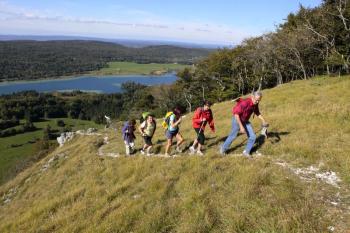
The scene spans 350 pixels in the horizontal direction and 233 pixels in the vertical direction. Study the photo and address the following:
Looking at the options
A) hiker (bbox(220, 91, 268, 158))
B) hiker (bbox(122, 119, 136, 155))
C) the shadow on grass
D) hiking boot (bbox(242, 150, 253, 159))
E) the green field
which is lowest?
the green field

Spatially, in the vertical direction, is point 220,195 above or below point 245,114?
below

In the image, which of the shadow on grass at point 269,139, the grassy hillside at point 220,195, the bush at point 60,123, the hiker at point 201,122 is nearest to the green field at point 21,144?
the bush at point 60,123

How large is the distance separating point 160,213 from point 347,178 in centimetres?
419

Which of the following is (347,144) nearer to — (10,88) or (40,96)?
(40,96)

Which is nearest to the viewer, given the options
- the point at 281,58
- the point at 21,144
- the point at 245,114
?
the point at 245,114

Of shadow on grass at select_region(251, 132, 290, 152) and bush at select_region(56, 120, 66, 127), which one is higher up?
shadow on grass at select_region(251, 132, 290, 152)

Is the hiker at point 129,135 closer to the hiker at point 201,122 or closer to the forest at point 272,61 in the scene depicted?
the forest at point 272,61

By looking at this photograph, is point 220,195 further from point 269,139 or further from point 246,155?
point 269,139

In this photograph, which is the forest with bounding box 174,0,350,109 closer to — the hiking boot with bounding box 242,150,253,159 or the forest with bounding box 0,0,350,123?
the forest with bounding box 0,0,350,123

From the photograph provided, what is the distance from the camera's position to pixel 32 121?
12262cm

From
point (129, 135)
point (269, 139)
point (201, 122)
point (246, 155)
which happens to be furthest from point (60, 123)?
point (246, 155)

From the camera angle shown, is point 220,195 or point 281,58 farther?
point 281,58

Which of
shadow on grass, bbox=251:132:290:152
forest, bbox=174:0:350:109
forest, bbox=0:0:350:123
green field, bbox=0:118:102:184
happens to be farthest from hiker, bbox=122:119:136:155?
green field, bbox=0:118:102:184

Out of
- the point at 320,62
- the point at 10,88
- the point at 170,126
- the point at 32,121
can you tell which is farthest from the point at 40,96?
the point at 170,126
